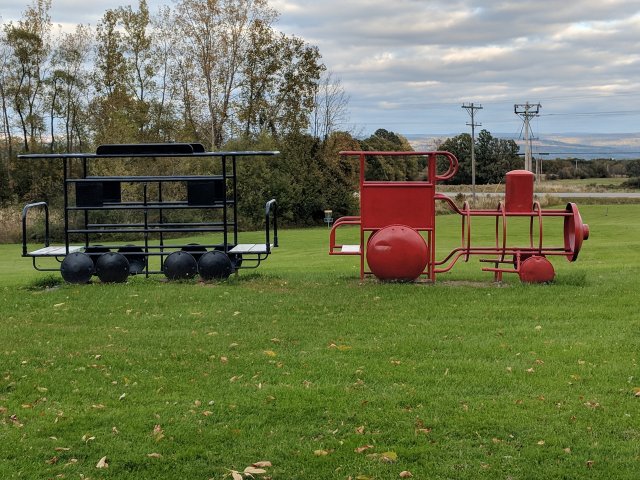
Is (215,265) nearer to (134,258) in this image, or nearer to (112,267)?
(112,267)

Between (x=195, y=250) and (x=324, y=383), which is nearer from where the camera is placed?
(x=324, y=383)

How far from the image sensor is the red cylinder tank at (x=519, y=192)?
12.5 m

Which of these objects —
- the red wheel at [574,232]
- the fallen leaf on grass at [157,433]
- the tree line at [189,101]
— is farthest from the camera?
the tree line at [189,101]

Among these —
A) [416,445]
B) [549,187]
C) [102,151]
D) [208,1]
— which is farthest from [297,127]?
[416,445]

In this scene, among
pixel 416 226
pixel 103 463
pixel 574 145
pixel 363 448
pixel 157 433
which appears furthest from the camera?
pixel 574 145

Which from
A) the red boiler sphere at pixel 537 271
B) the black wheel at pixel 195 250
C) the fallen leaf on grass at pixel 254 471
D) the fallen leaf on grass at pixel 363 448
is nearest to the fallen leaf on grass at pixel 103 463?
the fallen leaf on grass at pixel 254 471

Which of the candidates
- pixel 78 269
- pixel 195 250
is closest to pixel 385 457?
pixel 78 269

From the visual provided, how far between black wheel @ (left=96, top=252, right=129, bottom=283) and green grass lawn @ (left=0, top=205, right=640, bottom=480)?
1.31 meters

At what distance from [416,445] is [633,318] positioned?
5.09m

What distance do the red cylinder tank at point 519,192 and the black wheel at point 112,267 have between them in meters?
6.17

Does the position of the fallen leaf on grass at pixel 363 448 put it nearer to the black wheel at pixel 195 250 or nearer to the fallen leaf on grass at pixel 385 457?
the fallen leaf on grass at pixel 385 457

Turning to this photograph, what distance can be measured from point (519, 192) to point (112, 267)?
21.6 feet

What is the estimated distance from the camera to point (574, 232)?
484 inches

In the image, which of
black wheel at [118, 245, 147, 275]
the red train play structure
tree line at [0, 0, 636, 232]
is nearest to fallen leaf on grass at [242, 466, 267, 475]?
the red train play structure
